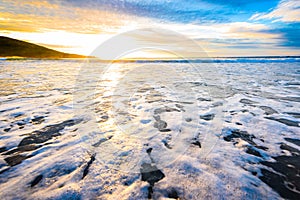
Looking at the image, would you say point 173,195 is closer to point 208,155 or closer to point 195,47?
point 208,155

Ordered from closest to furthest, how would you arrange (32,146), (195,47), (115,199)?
(115,199), (32,146), (195,47)

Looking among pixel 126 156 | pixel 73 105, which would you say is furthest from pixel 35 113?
pixel 126 156

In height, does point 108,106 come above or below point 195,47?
below

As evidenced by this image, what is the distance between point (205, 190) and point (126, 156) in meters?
1.15

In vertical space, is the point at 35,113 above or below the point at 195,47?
below

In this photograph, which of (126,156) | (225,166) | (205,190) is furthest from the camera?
(126,156)

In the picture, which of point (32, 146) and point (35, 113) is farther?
point (35, 113)

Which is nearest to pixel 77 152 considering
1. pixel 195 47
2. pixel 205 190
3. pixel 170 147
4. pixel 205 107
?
pixel 170 147

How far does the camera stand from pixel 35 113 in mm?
3896

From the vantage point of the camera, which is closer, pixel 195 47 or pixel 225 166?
pixel 225 166

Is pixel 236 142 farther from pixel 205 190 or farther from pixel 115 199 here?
pixel 115 199

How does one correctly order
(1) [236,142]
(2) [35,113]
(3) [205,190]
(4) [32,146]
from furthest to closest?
(2) [35,113] → (1) [236,142] → (4) [32,146] → (3) [205,190]

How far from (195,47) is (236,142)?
213 centimetres

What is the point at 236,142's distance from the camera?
9.01 feet
